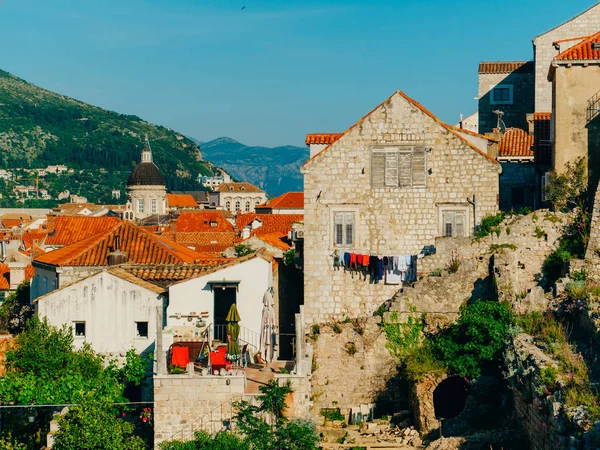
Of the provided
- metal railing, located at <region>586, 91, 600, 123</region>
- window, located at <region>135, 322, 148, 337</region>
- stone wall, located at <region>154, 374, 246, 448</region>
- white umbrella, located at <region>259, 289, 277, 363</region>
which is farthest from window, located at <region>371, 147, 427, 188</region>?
stone wall, located at <region>154, 374, 246, 448</region>

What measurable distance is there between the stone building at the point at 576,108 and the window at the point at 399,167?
4.65 metres

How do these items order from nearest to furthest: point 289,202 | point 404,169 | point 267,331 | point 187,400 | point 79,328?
1. point 187,400
2. point 267,331
3. point 79,328
4. point 404,169
5. point 289,202

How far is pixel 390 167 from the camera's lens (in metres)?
32.9

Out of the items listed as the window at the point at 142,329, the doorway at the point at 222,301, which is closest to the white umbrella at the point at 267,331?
the doorway at the point at 222,301

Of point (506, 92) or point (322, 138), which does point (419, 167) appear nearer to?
point (322, 138)

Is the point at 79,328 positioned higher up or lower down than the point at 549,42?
lower down

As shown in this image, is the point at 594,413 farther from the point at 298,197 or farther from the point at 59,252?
the point at 298,197

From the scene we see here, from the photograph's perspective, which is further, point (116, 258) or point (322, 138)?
point (116, 258)

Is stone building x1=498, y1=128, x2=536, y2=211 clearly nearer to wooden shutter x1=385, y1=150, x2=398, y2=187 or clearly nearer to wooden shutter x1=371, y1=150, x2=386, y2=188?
wooden shutter x1=385, y1=150, x2=398, y2=187

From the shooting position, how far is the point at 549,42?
45.5 metres

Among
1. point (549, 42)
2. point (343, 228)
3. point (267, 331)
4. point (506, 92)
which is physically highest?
point (549, 42)

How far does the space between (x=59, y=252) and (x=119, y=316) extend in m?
11.5

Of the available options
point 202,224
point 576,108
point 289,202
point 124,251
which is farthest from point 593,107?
point 289,202

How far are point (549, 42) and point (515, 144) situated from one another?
302 inches
